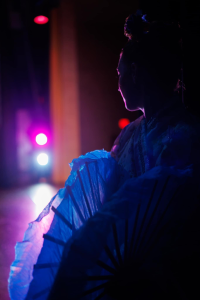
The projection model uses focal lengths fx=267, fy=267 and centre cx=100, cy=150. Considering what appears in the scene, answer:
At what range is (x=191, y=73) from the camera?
1063mm

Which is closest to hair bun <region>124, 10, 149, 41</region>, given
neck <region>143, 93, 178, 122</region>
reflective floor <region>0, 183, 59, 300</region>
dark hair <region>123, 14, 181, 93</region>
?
dark hair <region>123, 14, 181, 93</region>

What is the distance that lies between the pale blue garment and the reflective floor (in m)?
0.66

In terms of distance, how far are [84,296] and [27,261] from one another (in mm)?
161

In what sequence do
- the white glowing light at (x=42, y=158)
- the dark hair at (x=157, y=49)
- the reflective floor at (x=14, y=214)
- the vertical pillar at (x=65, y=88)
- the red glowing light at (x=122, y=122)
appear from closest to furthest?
the dark hair at (x=157, y=49), the reflective floor at (x=14, y=214), the white glowing light at (x=42, y=158), the vertical pillar at (x=65, y=88), the red glowing light at (x=122, y=122)

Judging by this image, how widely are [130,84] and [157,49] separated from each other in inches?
4.8

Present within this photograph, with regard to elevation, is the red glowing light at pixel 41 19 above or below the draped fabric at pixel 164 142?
above

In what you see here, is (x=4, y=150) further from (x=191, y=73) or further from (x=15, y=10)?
(x=191, y=73)

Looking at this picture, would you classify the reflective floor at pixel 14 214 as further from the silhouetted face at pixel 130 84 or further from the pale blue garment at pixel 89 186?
the silhouetted face at pixel 130 84

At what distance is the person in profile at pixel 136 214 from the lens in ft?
1.58

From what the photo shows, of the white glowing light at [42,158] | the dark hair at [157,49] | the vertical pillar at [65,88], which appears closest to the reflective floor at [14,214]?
the white glowing light at [42,158]

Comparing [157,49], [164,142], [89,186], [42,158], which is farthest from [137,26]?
[42,158]

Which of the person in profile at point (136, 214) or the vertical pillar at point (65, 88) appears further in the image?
the vertical pillar at point (65, 88)

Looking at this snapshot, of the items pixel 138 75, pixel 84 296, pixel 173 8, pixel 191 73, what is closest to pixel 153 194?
pixel 84 296

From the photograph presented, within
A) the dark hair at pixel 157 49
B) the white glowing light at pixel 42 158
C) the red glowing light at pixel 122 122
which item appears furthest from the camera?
the red glowing light at pixel 122 122
